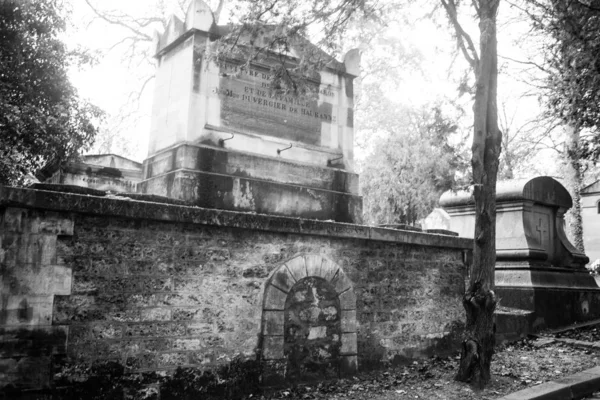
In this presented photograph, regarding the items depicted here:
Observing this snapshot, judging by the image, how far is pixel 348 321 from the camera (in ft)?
20.4

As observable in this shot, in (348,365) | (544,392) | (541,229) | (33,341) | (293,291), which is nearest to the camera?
(33,341)

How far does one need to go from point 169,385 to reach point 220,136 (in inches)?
121

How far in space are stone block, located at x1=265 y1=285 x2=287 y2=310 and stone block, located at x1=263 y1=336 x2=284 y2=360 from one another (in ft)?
1.14

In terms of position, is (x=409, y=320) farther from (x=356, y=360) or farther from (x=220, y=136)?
(x=220, y=136)

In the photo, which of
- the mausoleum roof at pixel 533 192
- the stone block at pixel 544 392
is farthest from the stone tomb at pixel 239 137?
the mausoleum roof at pixel 533 192

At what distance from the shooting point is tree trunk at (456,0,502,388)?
5754 millimetres

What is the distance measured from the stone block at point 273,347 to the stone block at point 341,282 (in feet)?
3.31

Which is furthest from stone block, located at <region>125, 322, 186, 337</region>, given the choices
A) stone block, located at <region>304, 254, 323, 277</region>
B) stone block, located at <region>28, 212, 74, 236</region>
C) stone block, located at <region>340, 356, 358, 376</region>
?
stone block, located at <region>340, 356, 358, 376</region>

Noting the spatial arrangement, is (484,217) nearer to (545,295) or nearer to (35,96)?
(545,295)

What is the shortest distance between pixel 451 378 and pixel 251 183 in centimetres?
352

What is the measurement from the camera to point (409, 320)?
6969 millimetres

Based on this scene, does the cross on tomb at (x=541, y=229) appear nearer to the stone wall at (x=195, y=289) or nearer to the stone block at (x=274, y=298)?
the stone wall at (x=195, y=289)

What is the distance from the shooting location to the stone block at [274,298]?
563cm

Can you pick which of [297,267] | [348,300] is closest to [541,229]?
[348,300]
